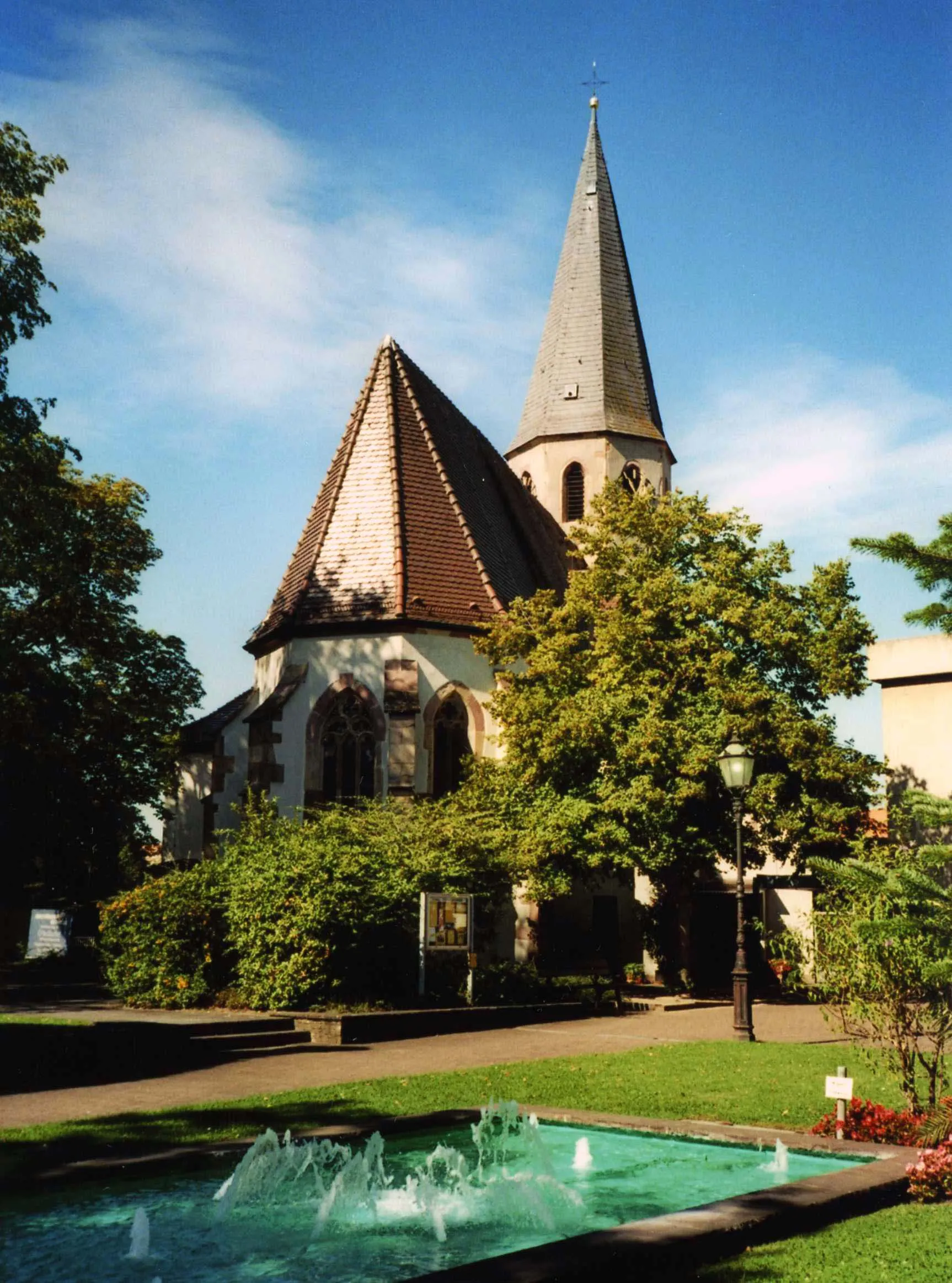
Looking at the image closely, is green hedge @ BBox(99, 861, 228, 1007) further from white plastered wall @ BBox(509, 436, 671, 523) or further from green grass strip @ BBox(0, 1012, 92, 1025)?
white plastered wall @ BBox(509, 436, 671, 523)

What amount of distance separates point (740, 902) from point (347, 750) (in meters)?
11.1

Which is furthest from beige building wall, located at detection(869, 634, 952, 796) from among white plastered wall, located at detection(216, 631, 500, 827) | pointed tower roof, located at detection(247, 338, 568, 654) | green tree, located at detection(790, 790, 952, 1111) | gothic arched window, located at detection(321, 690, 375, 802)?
gothic arched window, located at detection(321, 690, 375, 802)

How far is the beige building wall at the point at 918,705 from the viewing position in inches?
669

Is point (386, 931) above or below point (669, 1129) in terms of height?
above

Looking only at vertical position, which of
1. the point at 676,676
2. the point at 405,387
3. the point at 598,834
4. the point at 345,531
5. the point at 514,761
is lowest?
the point at 598,834

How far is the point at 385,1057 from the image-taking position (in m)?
15.1

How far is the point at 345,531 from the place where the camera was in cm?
2914

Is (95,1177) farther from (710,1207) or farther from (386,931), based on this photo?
(386,931)

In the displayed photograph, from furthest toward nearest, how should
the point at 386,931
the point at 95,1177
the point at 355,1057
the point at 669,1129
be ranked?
the point at 386,931 < the point at 355,1057 < the point at 669,1129 < the point at 95,1177

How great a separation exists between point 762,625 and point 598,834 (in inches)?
205

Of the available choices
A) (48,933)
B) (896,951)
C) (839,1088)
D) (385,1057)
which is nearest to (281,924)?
(385,1057)

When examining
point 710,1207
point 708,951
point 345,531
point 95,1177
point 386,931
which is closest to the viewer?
point 710,1207

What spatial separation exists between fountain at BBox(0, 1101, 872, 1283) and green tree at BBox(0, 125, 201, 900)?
16333 millimetres

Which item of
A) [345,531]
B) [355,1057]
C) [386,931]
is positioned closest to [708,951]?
[345,531]
